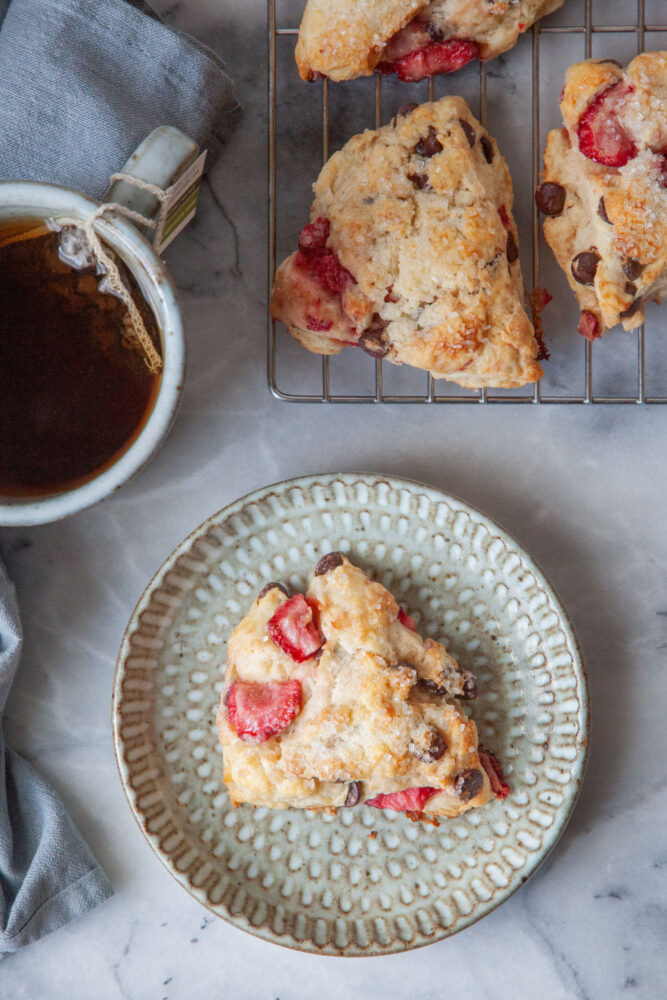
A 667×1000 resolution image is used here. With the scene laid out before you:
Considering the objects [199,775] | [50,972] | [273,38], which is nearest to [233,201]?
[273,38]

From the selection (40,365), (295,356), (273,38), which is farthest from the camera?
(295,356)

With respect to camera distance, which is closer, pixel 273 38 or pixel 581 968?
pixel 273 38

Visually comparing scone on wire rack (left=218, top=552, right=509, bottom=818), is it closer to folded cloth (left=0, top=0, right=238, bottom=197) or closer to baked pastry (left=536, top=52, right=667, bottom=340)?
baked pastry (left=536, top=52, right=667, bottom=340)

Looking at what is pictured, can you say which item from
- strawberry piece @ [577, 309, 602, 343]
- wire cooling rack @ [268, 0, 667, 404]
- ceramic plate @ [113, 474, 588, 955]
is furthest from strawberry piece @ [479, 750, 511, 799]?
strawberry piece @ [577, 309, 602, 343]

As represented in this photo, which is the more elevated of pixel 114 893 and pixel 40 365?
pixel 40 365

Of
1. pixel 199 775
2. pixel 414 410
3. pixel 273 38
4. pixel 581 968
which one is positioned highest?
pixel 273 38

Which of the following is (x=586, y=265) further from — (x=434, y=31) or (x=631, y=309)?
(x=434, y=31)

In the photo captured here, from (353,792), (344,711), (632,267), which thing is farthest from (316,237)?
(353,792)

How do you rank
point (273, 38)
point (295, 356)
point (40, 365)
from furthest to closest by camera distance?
point (295, 356) → point (273, 38) → point (40, 365)

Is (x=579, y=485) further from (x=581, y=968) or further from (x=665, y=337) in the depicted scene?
(x=581, y=968)
